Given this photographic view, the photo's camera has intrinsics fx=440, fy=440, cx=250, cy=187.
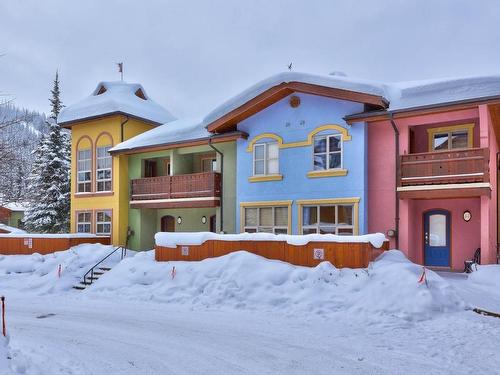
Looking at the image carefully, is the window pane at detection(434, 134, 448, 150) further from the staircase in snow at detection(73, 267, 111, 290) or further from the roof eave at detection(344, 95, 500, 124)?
the staircase in snow at detection(73, 267, 111, 290)

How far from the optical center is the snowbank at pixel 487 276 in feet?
45.0

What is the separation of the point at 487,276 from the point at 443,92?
6743 mm

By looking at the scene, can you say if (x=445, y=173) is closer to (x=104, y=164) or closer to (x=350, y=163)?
(x=350, y=163)

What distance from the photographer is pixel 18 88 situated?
10492mm

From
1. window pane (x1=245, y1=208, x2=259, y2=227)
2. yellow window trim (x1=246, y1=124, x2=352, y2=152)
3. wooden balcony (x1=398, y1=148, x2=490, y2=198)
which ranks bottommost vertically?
window pane (x1=245, y1=208, x2=259, y2=227)

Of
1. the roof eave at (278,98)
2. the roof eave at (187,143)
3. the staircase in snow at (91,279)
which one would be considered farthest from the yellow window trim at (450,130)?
the staircase in snow at (91,279)

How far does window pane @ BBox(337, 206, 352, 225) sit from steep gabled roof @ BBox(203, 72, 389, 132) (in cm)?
426

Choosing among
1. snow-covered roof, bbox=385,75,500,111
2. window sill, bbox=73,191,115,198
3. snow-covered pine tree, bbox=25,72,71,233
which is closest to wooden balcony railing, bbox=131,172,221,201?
window sill, bbox=73,191,115,198

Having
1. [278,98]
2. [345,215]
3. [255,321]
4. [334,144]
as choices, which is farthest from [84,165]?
[255,321]

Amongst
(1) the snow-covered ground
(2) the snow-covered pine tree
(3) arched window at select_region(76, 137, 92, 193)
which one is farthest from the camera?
(2) the snow-covered pine tree

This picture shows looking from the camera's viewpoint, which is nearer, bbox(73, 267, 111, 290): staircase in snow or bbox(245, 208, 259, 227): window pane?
bbox(73, 267, 111, 290): staircase in snow

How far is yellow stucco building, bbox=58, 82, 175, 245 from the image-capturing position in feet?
81.8

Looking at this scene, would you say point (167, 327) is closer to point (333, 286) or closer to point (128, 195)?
point (333, 286)

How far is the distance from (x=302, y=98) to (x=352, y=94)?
99.3 inches
